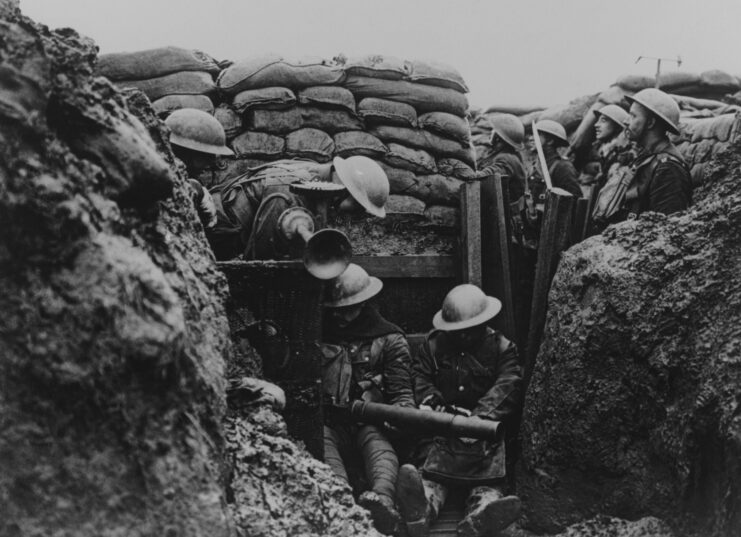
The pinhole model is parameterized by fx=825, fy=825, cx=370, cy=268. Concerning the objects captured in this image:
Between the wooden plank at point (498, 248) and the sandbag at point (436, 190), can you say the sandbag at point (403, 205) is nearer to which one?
the sandbag at point (436, 190)

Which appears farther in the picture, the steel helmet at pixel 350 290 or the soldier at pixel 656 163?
the steel helmet at pixel 350 290

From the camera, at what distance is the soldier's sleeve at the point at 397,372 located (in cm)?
486

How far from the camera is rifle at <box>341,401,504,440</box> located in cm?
419

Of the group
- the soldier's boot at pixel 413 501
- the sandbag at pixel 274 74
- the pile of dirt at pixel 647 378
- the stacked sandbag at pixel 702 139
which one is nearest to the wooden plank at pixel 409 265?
the sandbag at pixel 274 74

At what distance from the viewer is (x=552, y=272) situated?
513 centimetres

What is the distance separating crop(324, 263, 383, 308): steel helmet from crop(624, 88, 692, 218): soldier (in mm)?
1607

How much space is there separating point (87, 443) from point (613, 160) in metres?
5.51

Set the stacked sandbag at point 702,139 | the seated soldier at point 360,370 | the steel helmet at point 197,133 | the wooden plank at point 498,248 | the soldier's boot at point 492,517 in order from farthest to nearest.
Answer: the stacked sandbag at point 702,139
the wooden plank at point 498,248
the seated soldier at point 360,370
the steel helmet at point 197,133
the soldier's boot at point 492,517

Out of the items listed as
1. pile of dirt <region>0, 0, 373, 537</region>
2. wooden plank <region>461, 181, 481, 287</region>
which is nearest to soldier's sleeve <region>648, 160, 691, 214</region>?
wooden plank <region>461, 181, 481, 287</region>

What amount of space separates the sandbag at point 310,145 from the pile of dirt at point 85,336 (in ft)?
13.1

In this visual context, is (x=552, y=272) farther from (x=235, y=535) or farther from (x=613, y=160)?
(x=235, y=535)

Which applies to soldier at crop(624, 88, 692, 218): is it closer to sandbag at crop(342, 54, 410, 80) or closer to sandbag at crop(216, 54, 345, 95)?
sandbag at crop(342, 54, 410, 80)

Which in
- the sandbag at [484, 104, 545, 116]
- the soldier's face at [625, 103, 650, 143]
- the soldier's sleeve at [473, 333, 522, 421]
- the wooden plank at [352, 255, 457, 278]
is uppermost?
the soldier's face at [625, 103, 650, 143]

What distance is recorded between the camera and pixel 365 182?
4918mm
